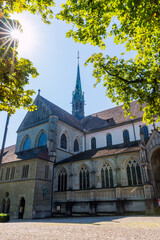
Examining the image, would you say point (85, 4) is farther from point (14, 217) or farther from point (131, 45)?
point (14, 217)

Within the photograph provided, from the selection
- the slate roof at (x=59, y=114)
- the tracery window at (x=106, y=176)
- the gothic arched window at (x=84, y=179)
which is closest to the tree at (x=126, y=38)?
the tracery window at (x=106, y=176)

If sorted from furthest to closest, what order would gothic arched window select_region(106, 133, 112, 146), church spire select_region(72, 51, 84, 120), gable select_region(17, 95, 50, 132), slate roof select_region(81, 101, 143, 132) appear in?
church spire select_region(72, 51, 84, 120) → gable select_region(17, 95, 50, 132) → gothic arched window select_region(106, 133, 112, 146) → slate roof select_region(81, 101, 143, 132)

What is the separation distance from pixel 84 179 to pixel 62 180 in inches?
143

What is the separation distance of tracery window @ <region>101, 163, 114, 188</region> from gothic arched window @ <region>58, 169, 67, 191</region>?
5909 mm

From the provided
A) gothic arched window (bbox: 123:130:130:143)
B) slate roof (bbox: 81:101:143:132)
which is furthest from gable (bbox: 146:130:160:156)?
gothic arched window (bbox: 123:130:130:143)

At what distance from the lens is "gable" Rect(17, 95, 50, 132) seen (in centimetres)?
2969

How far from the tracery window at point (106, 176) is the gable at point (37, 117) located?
12562 millimetres

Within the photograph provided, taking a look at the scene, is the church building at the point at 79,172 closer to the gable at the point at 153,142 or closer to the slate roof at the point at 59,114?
the gable at the point at 153,142

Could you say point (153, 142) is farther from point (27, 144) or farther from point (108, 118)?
point (27, 144)

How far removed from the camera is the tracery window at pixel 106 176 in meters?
21.3

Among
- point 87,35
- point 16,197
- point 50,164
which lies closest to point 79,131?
point 50,164

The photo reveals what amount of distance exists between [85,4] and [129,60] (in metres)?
5.06

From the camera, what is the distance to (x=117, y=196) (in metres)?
19.0

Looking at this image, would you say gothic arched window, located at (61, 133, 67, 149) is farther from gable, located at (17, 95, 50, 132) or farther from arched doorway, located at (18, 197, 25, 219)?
arched doorway, located at (18, 197, 25, 219)
